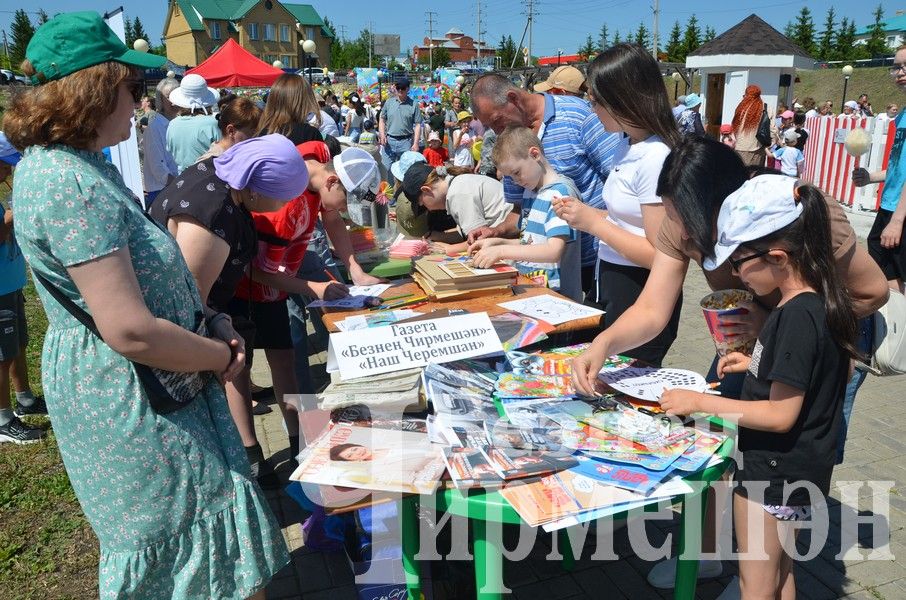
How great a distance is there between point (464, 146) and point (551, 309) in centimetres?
923

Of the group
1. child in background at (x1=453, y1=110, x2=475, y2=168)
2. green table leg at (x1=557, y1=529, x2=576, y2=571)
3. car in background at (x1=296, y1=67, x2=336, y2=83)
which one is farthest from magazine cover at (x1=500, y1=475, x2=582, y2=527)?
car in background at (x1=296, y1=67, x2=336, y2=83)

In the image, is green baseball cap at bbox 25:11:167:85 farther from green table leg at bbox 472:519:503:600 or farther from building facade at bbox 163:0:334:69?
building facade at bbox 163:0:334:69

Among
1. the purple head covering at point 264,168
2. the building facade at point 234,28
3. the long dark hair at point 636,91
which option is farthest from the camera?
the building facade at point 234,28

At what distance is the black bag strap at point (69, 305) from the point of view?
146 cm

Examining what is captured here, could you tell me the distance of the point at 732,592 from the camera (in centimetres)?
232

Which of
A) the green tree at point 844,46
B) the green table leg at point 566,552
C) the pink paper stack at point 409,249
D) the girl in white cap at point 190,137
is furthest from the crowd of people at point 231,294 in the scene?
the green tree at point 844,46

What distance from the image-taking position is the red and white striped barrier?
9641mm

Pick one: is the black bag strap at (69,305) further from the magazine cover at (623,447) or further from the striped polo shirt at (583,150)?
the striped polo shirt at (583,150)

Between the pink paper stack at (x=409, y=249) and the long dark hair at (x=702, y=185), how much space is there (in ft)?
6.25

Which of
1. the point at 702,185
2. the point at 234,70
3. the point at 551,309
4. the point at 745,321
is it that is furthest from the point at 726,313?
the point at 234,70

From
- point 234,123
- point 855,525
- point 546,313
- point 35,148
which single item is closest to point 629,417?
point 546,313

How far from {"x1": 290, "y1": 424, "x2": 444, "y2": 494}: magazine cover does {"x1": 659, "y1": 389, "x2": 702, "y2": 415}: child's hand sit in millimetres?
613

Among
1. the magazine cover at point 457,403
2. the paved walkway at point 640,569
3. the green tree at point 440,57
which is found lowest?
the paved walkway at point 640,569

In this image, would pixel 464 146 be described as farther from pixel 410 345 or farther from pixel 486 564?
pixel 486 564
